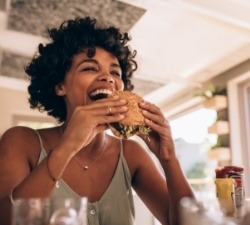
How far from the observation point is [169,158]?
1.40m

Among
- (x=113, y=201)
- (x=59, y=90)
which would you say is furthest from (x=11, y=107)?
(x=113, y=201)

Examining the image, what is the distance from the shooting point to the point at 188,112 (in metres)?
6.77

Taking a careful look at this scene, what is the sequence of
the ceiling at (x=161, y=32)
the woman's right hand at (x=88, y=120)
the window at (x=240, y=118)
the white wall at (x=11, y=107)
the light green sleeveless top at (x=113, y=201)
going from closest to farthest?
the woman's right hand at (x=88, y=120) → the light green sleeveless top at (x=113, y=201) → the ceiling at (x=161, y=32) → the window at (x=240, y=118) → the white wall at (x=11, y=107)

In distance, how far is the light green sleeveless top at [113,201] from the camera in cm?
135

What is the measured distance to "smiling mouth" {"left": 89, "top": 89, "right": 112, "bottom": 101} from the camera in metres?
1.47

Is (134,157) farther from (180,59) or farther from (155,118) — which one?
(180,59)

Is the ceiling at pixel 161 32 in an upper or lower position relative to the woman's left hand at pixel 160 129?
upper

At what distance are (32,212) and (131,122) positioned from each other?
73cm

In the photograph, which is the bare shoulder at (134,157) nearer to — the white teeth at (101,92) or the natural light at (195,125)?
the white teeth at (101,92)

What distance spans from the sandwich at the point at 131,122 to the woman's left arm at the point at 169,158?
2 centimetres

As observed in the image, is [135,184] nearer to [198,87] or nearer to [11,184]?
[11,184]

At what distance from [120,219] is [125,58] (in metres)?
0.80

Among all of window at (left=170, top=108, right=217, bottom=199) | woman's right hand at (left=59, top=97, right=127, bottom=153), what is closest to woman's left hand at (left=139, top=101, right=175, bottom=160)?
woman's right hand at (left=59, top=97, right=127, bottom=153)

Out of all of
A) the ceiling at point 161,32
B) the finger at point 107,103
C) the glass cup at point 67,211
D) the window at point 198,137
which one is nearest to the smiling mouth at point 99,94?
the finger at point 107,103
